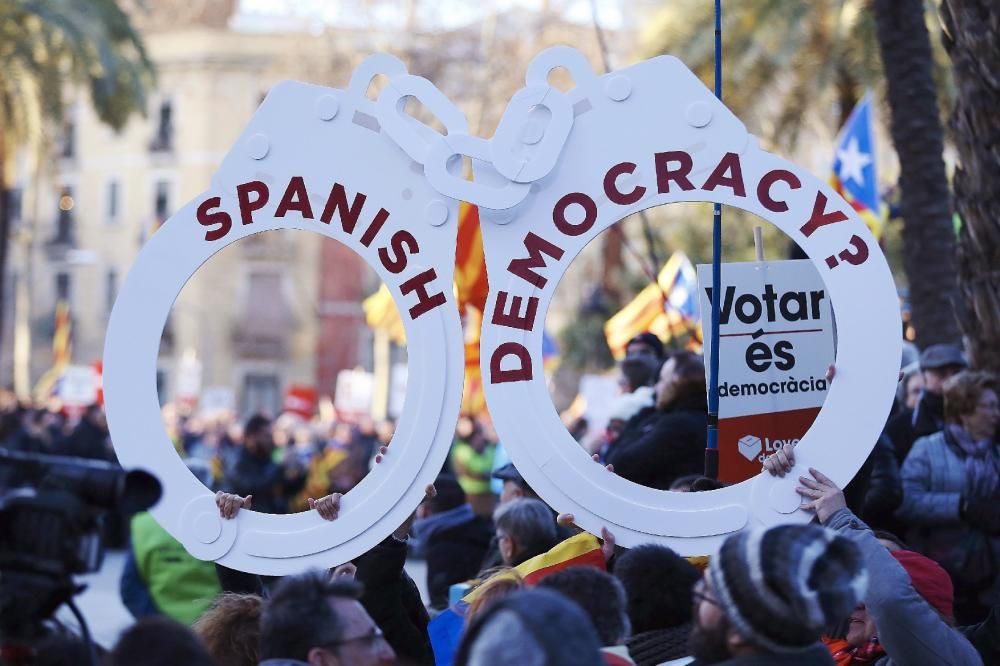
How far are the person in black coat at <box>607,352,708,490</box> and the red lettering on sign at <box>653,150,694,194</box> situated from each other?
1.67 meters

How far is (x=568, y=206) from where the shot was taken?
15.2 feet

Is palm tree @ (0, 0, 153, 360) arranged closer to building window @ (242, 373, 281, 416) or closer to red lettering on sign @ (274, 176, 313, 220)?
red lettering on sign @ (274, 176, 313, 220)

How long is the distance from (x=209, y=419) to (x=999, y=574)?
75.0 ft

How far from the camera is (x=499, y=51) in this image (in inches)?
1213

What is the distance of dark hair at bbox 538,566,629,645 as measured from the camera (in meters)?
3.46

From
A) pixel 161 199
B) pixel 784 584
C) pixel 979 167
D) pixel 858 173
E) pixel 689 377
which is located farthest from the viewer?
pixel 161 199

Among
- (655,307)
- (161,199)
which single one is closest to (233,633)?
(655,307)

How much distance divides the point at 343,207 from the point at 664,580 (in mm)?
1472

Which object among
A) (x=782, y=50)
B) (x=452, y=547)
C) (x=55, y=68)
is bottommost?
(x=452, y=547)

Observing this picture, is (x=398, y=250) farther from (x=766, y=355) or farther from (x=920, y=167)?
(x=920, y=167)

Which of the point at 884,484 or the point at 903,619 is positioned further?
the point at 884,484

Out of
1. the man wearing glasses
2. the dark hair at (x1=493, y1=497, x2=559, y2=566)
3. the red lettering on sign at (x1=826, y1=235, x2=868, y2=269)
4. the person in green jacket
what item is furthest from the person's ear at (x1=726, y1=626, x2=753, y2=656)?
the person in green jacket

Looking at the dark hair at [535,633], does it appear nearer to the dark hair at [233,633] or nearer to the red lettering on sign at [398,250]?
the dark hair at [233,633]

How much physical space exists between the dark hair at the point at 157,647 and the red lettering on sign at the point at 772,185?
7.46ft
